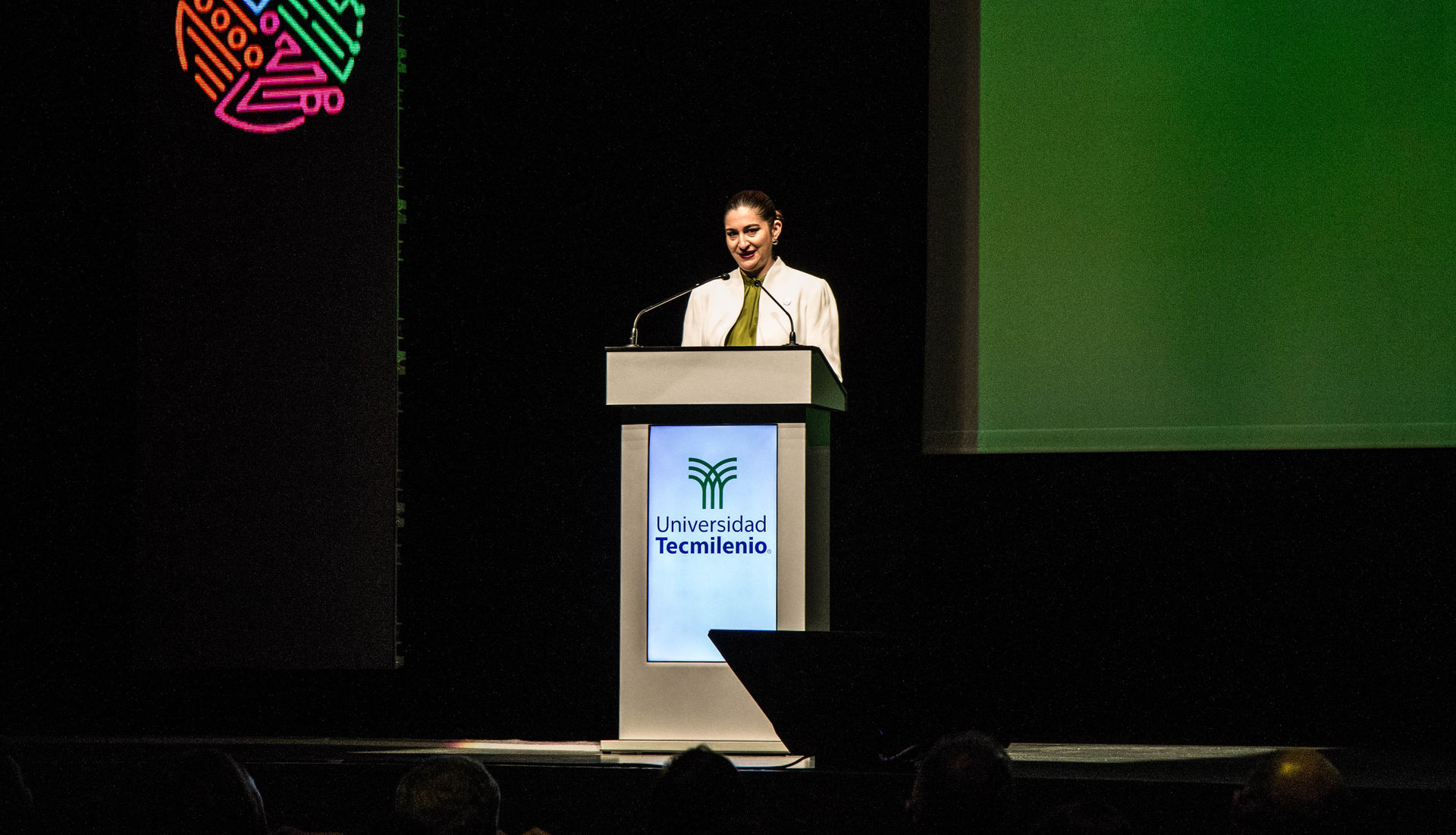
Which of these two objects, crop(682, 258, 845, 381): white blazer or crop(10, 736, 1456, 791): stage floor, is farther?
crop(682, 258, 845, 381): white blazer

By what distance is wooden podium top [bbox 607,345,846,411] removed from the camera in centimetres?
301

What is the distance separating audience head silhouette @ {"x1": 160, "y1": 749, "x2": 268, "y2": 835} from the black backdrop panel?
8.45 feet

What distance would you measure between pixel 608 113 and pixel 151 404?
5.79 feet

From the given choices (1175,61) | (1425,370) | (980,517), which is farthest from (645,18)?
(1425,370)

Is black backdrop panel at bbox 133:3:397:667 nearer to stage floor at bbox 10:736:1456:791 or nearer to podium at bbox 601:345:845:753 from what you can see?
stage floor at bbox 10:736:1456:791

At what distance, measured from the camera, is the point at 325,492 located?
430 centimetres

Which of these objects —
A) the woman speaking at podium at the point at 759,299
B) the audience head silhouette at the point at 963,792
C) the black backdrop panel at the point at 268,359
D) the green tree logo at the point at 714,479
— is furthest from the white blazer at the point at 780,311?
the audience head silhouette at the point at 963,792

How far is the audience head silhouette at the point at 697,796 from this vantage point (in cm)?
161

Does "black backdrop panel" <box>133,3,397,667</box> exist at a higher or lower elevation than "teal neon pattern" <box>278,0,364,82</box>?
lower

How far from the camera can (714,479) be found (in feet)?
10.1

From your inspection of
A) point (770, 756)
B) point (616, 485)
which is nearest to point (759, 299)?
point (616, 485)

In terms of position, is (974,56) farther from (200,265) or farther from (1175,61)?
(200,265)

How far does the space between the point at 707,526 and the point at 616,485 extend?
1.21 meters

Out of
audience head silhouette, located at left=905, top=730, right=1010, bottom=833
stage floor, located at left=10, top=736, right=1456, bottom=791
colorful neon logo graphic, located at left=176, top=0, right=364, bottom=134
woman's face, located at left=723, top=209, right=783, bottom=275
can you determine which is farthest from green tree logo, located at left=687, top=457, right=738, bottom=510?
colorful neon logo graphic, located at left=176, top=0, right=364, bottom=134
